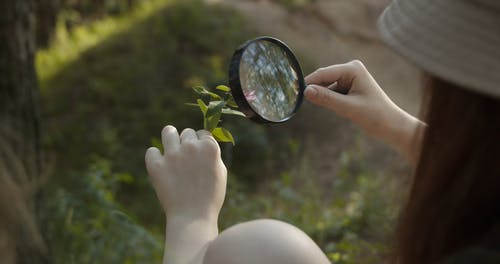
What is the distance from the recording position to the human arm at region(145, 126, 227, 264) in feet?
4.72

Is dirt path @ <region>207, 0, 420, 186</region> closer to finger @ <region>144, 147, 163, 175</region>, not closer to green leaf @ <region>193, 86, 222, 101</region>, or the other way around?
green leaf @ <region>193, 86, 222, 101</region>

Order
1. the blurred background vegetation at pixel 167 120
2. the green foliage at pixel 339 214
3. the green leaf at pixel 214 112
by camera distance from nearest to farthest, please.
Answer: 1. the green leaf at pixel 214 112
2. the green foliage at pixel 339 214
3. the blurred background vegetation at pixel 167 120

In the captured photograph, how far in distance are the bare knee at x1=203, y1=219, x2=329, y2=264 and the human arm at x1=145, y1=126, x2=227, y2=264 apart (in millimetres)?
192

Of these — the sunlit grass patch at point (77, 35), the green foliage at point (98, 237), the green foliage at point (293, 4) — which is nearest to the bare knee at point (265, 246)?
the green foliage at point (98, 237)

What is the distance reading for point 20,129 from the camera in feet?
9.69

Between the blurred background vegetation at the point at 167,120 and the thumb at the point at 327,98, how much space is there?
81.2 inches

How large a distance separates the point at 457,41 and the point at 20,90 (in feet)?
7.55

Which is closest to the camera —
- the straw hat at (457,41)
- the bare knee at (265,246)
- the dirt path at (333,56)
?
the straw hat at (457,41)

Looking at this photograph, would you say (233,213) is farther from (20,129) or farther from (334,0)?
(334,0)

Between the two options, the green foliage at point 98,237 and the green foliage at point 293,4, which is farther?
the green foliage at point 293,4

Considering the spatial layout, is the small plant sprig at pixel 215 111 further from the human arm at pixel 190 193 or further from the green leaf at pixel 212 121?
the human arm at pixel 190 193

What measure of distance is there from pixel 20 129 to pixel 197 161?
171 cm

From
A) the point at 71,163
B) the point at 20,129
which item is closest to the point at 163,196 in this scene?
the point at 20,129

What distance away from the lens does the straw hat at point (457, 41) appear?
1016 millimetres
